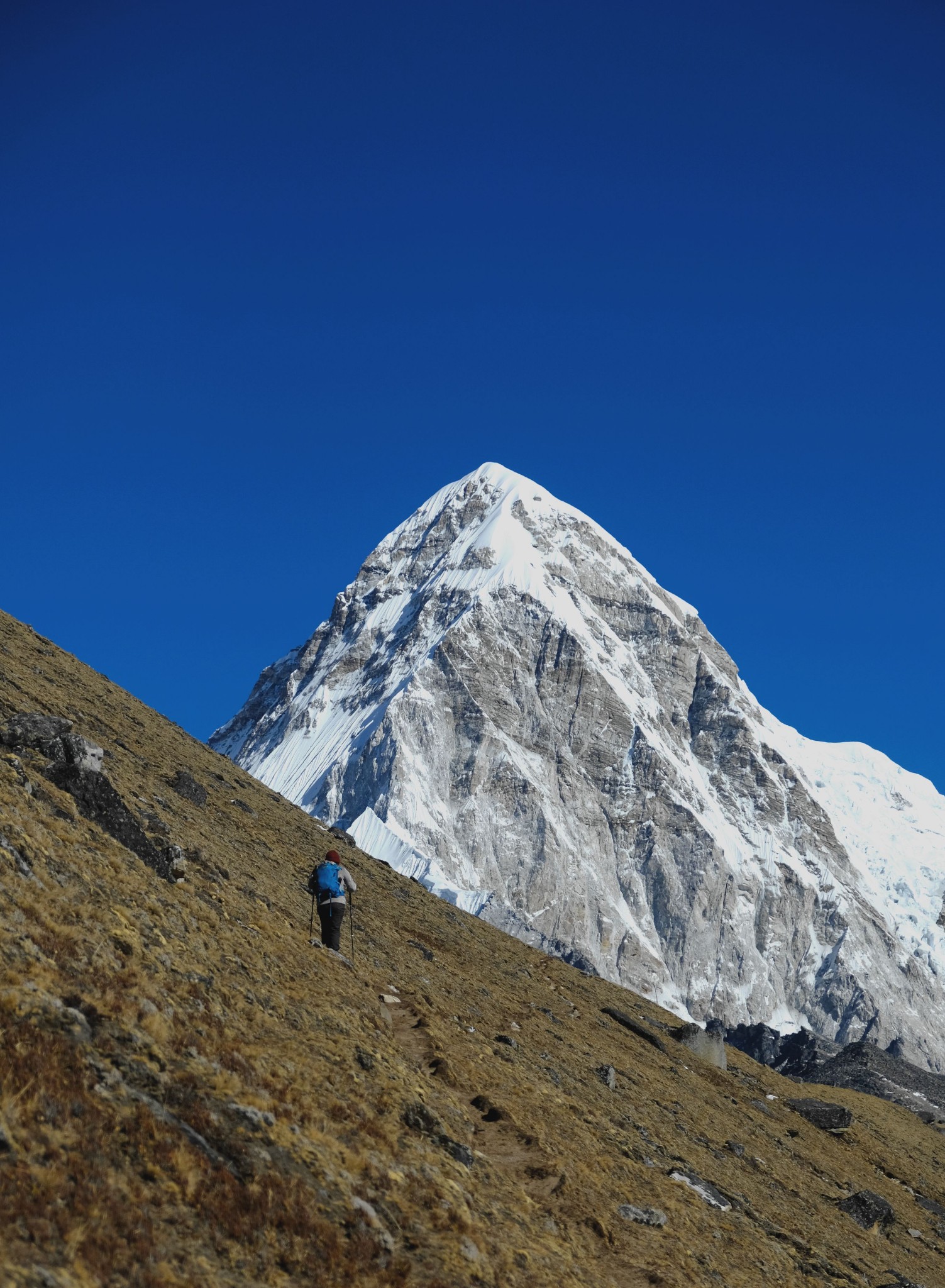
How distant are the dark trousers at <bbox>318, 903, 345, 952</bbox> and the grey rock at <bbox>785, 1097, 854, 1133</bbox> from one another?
2381 cm

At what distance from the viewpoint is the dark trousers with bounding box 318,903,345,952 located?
74.2 feet

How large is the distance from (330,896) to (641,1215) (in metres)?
8.82

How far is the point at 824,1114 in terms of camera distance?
3891cm

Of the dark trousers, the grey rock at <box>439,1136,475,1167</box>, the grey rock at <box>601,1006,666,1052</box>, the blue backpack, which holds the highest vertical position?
the grey rock at <box>601,1006,666,1052</box>

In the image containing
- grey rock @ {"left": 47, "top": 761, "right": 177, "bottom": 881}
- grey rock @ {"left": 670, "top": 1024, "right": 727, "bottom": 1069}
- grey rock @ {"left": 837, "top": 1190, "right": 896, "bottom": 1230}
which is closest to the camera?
grey rock @ {"left": 47, "top": 761, "right": 177, "bottom": 881}

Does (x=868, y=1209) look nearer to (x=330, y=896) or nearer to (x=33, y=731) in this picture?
(x=330, y=896)

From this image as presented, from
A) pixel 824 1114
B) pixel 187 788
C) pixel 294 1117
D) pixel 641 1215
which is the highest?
pixel 824 1114

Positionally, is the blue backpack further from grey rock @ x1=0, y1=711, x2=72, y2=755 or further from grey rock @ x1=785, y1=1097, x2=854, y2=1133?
grey rock @ x1=785, y1=1097, x2=854, y2=1133

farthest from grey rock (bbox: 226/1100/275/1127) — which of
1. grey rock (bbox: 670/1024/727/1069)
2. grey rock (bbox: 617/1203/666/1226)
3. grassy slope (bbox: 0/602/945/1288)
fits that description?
grey rock (bbox: 670/1024/727/1069)

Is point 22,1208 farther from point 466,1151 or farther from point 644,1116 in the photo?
point 644,1116

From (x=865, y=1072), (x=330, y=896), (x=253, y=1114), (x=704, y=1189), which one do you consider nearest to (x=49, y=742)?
(x=330, y=896)

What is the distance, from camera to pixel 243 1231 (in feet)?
33.8

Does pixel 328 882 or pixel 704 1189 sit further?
pixel 328 882

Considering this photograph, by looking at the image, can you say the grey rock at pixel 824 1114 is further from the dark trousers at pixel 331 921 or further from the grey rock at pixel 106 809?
the grey rock at pixel 106 809
